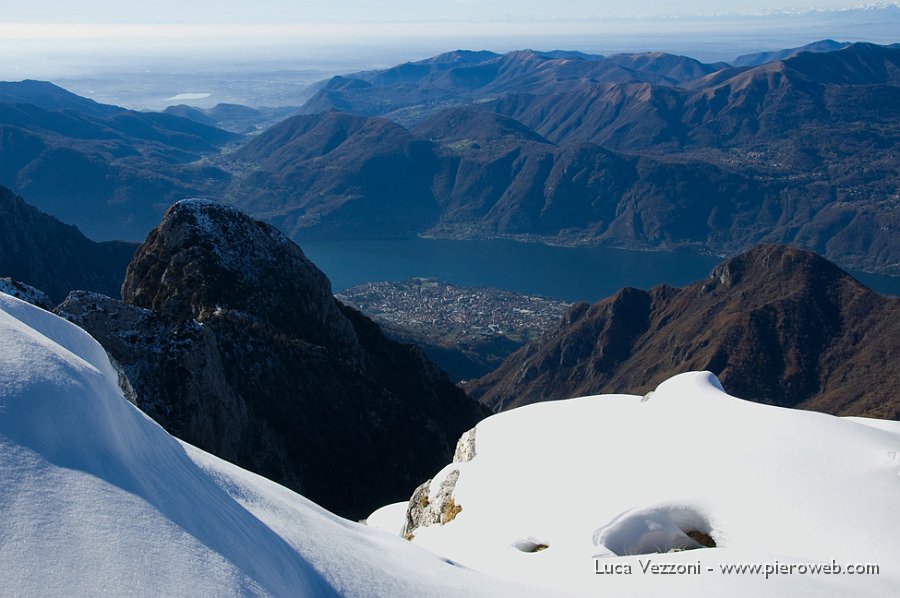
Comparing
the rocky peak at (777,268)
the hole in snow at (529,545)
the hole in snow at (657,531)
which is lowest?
the rocky peak at (777,268)

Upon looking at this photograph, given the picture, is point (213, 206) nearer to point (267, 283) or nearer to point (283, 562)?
point (267, 283)

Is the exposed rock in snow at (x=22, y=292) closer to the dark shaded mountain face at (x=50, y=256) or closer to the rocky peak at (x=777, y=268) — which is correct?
the dark shaded mountain face at (x=50, y=256)

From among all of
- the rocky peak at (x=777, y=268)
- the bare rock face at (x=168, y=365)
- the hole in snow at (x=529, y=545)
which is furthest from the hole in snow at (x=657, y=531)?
the rocky peak at (x=777, y=268)

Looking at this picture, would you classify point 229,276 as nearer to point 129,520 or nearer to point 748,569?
point 129,520

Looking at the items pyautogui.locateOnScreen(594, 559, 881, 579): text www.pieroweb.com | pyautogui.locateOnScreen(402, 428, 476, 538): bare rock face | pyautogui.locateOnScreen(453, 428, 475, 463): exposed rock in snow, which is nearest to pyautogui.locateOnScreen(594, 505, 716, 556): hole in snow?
pyautogui.locateOnScreen(594, 559, 881, 579): text www.pieroweb.com

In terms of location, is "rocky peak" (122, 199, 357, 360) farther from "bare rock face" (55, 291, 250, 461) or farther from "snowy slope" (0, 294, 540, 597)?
"snowy slope" (0, 294, 540, 597)

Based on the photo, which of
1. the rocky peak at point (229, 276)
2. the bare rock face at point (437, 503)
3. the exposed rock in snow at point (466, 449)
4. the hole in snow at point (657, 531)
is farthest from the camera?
the rocky peak at point (229, 276)

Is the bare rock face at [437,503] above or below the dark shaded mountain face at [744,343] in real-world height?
above

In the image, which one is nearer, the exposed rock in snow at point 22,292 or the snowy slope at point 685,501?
the snowy slope at point 685,501
